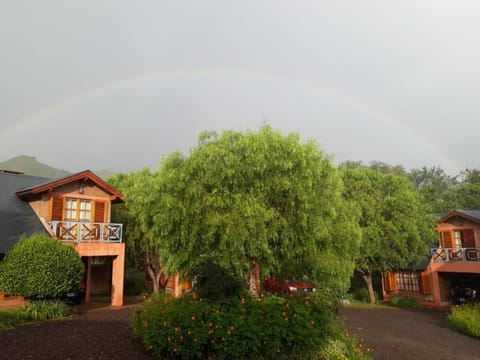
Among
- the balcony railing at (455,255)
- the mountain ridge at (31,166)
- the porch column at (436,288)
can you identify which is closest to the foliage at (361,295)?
the porch column at (436,288)

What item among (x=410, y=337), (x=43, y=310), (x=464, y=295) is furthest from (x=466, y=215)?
(x=43, y=310)

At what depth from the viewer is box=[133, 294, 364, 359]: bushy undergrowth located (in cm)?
744

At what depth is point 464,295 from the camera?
824 inches

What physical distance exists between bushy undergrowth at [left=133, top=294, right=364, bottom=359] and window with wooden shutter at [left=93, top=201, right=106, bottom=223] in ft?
35.8

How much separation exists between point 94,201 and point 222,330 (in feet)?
43.2

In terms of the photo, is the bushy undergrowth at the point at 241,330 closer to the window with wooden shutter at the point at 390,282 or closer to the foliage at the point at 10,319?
the foliage at the point at 10,319

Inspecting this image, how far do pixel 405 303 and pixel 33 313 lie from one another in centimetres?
2039

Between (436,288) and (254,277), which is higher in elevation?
(254,277)

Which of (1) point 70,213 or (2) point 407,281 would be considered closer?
(1) point 70,213

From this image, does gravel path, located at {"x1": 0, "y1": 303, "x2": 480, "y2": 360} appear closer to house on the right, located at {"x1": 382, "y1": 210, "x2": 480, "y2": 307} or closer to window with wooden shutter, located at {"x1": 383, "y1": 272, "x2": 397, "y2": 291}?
house on the right, located at {"x1": 382, "y1": 210, "x2": 480, "y2": 307}

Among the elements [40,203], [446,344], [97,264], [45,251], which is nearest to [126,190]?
[40,203]

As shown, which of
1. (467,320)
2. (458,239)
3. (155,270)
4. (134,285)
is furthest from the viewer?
(134,285)

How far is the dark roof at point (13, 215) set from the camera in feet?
46.0

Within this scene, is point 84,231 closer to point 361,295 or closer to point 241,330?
point 241,330
